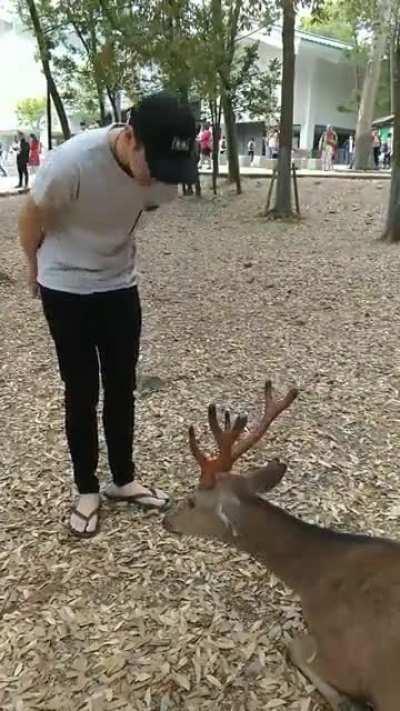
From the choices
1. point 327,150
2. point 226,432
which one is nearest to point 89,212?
point 226,432

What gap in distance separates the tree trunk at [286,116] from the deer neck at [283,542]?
906 cm

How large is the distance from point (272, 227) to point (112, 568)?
28.1ft

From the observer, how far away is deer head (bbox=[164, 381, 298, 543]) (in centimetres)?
247

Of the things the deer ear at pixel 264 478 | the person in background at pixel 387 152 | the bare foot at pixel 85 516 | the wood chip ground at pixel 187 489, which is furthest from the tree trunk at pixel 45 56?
the person in background at pixel 387 152

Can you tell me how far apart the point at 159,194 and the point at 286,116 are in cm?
912

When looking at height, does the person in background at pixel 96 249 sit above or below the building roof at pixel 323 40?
below

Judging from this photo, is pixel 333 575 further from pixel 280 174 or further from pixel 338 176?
pixel 338 176

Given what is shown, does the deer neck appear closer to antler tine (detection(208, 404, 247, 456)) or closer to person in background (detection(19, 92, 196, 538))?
antler tine (detection(208, 404, 247, 456))

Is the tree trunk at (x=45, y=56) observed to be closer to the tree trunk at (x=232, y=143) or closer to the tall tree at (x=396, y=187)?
the tree trunk at (x=232, y=143)

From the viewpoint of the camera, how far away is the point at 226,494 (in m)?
2.49

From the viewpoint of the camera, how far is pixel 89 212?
2.55 m

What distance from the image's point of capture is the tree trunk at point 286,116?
34.7 ft

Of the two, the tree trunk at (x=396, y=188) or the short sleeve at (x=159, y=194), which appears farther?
the tree trunk at (x=396, y=188)

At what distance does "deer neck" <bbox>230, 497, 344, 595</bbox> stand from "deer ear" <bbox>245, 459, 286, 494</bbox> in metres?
0.04
